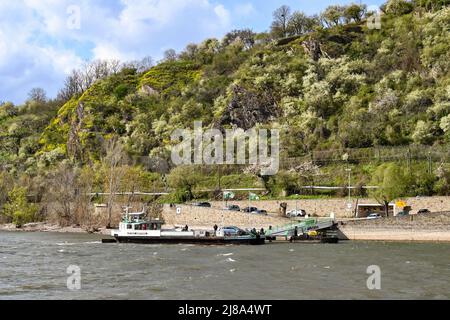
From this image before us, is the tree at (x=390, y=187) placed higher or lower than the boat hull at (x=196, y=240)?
higher

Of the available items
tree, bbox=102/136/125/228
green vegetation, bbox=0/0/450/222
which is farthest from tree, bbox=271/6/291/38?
tree, bbox=102/136/125/228

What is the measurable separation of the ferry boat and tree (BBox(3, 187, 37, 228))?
129 feet

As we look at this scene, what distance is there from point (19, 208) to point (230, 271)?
73674 millimetres

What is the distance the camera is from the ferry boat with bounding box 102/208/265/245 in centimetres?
6625

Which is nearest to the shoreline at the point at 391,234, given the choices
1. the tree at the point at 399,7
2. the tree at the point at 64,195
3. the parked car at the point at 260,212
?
the parked car at the point at 260,212

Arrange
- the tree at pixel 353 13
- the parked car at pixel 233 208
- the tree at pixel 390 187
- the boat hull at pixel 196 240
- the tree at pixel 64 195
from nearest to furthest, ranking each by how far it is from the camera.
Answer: the boat hull at pixel 196 240, the tree at pixel 390 187, the parked car at pixel 233 208, the tree at pixel 64 195, the tree at pixel 353 13

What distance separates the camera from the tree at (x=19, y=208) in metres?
105

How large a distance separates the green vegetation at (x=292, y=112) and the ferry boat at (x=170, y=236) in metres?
21.2

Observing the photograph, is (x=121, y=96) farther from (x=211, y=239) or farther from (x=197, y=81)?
(x=211, y=239)

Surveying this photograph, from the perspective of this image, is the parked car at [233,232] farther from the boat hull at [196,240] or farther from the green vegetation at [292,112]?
the green vegetation at [292,112]

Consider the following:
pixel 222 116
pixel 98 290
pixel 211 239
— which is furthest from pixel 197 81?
pixel 98 290

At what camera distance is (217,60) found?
17075 centimetres

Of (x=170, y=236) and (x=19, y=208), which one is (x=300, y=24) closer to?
(x=19, y=208)
